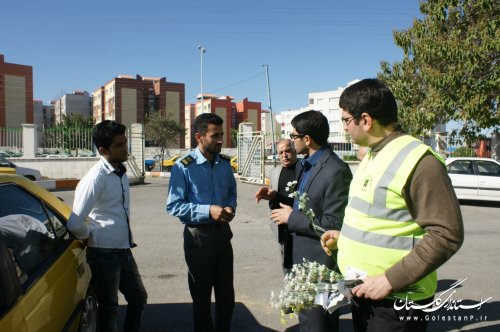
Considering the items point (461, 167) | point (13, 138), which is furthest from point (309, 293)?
point (13, 138)

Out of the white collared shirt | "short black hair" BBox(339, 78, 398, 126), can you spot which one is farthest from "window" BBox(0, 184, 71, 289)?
"short black hair" BBox(339, 78, 398, 126)

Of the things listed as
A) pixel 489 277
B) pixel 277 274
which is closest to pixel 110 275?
pixel 277 274

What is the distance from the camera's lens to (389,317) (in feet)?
6.15

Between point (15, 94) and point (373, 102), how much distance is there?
70.1 m

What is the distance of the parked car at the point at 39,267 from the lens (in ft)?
6.59

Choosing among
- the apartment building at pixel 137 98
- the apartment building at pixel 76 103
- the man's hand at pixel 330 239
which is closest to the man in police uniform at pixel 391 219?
the man's hand at pixel 330 239

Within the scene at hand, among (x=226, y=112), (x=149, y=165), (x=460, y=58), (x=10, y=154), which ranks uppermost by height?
(x=226, y=112)

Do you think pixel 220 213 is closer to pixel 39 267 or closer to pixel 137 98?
pixel 39 267

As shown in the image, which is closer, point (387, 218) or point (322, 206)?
point (387, 218)

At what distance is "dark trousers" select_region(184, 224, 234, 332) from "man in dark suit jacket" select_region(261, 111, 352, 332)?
2.26ft

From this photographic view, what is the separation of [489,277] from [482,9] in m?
9.58

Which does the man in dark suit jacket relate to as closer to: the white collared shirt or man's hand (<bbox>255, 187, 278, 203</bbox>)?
man's hand (<bbox>255, 187, 278, 203</bbox>)

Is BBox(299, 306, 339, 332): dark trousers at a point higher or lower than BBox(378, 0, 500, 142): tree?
lower

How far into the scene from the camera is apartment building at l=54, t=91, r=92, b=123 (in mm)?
88562
